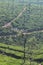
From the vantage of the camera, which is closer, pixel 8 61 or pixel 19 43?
pixel 8 61

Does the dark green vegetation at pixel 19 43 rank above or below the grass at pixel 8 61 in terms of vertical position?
below

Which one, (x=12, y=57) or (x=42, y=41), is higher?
(x=12, y=57)

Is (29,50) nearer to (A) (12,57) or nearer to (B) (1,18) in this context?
(A) (12,57)

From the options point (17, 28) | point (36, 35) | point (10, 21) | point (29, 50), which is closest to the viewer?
point (29, 50)

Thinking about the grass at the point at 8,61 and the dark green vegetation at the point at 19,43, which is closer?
the grass at the point at 8,61

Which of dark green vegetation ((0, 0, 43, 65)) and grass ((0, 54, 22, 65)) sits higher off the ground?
grass ((0, 54, 22, 65))

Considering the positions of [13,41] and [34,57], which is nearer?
[34,57]

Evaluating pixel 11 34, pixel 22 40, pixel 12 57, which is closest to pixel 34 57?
pixel 12 57

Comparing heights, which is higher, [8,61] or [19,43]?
[8,61]

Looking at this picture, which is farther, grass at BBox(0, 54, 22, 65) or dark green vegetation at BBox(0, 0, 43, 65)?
dark green vegetation at BBox(0, 0, 43, 65)

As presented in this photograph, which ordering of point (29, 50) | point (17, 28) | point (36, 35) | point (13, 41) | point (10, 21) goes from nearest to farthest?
point (29, 50) → point (13, 41) → point (36, 35) → point (17, 28) → point (10, 21)
